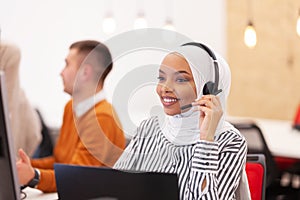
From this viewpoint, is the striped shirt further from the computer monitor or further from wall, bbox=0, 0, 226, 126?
wall, bbox=0, 0, 226, 126

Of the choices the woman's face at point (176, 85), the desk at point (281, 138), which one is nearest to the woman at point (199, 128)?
the woman's face at point (176, 85)

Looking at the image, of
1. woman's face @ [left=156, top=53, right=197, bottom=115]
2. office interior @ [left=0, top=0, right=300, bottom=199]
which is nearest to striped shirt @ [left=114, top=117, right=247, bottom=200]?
woman's face @ [left=156, top=53, right=197, bottom=115]

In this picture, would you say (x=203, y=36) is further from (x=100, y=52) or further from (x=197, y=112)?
(x=197, y=112)

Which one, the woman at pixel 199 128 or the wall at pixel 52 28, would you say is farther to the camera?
the wall at pixel 52 28

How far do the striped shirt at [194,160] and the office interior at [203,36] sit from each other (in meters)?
2.78

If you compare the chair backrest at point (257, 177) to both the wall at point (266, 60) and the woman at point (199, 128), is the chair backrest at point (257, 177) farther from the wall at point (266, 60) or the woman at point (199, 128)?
the wall at point (266, 60)

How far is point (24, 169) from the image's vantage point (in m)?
2.26

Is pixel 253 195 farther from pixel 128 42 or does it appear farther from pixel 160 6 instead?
pixel 160 6

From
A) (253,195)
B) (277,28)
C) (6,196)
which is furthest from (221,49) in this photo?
(6,196)

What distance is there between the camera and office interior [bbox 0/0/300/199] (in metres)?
5.31

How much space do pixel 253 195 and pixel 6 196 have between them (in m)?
0.82

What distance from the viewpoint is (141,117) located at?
1830 millimetres

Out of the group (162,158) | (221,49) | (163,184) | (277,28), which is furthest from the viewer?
(221,49)

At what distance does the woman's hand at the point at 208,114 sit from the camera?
67.8 inches
